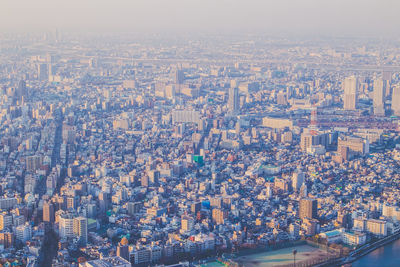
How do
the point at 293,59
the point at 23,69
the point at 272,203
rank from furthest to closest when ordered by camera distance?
1. the point at 293,59
2. the point at 23,69
3. the point at 272,203

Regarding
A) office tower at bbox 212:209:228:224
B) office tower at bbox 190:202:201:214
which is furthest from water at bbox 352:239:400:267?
office tower at bbox 190:202:201:214

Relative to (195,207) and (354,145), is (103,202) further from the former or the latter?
(354,145)

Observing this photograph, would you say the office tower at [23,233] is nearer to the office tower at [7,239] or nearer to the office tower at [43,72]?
the office tower at [7,239]

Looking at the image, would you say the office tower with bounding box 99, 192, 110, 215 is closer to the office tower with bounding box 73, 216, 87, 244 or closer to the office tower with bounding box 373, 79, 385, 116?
the office tower with bounding box 73, 216, 87, 244

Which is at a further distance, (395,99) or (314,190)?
(395,99)


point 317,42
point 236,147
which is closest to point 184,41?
point 317,42

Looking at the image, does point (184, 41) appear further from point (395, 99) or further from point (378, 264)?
point (378, 264)

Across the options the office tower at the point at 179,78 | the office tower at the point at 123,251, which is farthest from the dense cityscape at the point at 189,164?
the office tower at the point at 179,78
